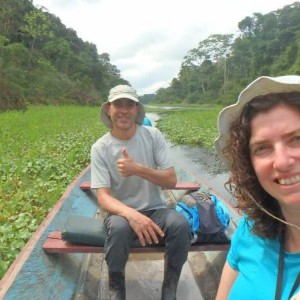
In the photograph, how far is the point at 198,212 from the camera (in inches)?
97.8

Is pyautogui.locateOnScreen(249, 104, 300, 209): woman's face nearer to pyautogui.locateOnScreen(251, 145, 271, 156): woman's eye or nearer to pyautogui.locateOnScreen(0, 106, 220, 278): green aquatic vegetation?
pyautogui.locateOnScreen(251, 145, 271, 156): woman's eye

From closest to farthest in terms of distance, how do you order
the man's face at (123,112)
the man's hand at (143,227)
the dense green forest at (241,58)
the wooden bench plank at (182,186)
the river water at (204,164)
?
the man's hand at (143,227) < the man's face at (123,112) < the wooden bench plank at (182,186) < the river water at (204,164) < the dense green forest at (241,58)

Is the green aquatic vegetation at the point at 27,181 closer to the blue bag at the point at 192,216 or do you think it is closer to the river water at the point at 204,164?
the blue bag at the point at 192,216

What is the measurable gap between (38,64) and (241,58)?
2934cm

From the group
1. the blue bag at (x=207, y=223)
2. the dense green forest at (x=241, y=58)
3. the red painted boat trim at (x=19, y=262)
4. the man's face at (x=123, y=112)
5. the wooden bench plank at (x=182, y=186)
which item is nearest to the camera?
the red painted boat trim at (x=19, y=262)

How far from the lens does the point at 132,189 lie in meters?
2.49

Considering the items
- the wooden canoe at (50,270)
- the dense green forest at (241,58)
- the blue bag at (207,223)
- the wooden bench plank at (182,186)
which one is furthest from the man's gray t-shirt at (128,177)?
the dense green forest at (241,58)

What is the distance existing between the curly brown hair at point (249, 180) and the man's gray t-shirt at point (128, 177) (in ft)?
4.14

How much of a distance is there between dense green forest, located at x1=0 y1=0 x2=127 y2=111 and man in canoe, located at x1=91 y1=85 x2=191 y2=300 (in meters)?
14.6

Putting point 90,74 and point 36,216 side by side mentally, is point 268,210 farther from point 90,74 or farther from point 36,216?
point 90,74

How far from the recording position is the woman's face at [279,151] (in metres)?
1.00

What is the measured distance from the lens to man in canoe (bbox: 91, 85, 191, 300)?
84.1 inches

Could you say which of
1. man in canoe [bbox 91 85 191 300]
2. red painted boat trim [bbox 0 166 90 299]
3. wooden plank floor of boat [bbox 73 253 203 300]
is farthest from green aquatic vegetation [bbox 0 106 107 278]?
man in canoe [bbox 91 85 191 300]

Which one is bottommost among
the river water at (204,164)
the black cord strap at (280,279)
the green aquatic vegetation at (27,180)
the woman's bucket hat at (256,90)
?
the river water at (204,164)
